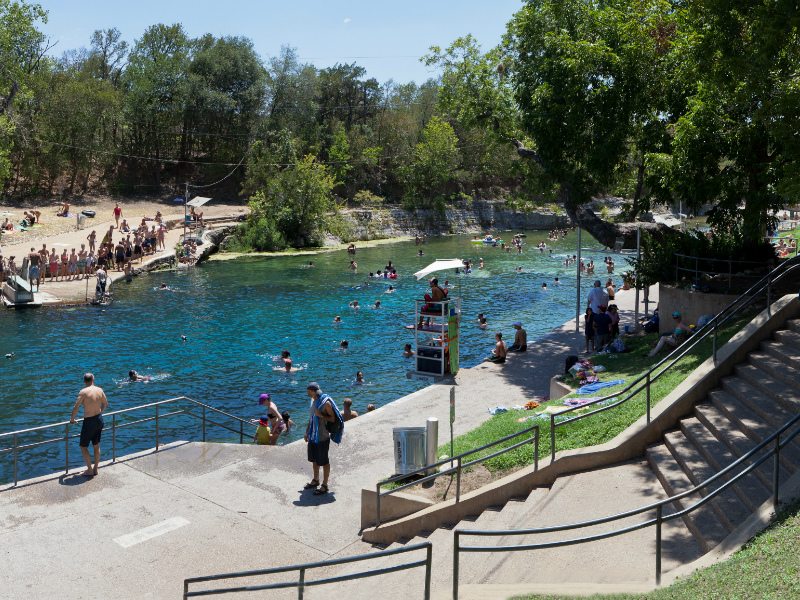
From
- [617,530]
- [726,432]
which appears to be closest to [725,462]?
[726,432]

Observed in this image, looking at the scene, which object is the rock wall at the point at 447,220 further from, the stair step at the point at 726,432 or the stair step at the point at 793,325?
the stair step at the point at 726,432

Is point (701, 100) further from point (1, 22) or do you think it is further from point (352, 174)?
point (352, 174)

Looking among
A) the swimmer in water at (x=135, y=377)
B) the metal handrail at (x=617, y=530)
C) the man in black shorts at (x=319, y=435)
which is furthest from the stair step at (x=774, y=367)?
the swimmer in water at (x=135, y=377)

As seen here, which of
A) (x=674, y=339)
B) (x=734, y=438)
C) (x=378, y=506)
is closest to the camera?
(x=734, y=438)

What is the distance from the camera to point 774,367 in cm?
1012

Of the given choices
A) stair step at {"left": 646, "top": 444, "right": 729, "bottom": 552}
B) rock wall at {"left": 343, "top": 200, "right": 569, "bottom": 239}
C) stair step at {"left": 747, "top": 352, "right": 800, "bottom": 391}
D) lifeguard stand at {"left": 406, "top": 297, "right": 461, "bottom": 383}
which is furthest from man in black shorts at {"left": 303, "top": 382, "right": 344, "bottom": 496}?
rock wall at {"left": 343, "top": 200, "right": 569, "bottom": 239}

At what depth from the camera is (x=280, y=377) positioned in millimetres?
21922

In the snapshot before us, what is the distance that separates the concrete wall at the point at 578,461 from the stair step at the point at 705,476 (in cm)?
36

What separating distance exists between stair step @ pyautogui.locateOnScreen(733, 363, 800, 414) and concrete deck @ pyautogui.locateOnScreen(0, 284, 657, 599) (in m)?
2.50

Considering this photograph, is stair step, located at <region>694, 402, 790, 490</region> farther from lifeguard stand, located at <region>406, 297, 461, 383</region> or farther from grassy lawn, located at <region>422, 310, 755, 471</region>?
lifeguard stand, located at <region>406, 297, 461, 383</region>

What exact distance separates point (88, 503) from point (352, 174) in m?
73.0

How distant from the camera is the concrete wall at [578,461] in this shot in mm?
9047

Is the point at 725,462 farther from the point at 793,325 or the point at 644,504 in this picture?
the point at 793,325

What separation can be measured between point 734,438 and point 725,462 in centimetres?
57
